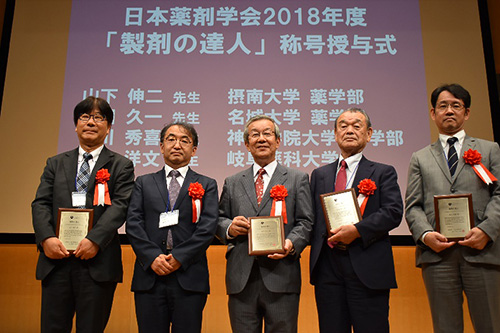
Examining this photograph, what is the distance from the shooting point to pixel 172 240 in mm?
2539

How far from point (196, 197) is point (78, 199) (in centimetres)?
69

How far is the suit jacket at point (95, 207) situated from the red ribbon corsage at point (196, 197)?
0.41 meters

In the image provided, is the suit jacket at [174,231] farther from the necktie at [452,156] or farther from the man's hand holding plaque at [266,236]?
the necktie at [452,156]

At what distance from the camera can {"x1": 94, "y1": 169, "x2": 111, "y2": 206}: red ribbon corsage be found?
2580mm

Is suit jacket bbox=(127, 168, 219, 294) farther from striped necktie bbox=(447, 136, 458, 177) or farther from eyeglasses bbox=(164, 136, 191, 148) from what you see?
striped necktie bbox=(447, 136, 458, 177)

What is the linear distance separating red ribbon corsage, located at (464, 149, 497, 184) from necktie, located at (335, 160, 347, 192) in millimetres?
716

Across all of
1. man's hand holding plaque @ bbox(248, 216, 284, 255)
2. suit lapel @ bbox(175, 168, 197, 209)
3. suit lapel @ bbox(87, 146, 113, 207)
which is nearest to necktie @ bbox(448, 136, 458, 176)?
man's hand holding plaque @ bbox(248, 216, 284, 255)

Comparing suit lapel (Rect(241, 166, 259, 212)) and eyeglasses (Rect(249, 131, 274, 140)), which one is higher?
eyeglasses (Rect(249, 131, 274, 140))

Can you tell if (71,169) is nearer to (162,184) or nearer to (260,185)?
(162,184)

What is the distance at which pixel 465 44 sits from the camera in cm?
437

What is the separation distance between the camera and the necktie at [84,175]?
2635 mm

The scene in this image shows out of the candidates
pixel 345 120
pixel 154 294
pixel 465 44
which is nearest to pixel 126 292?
pixel 154 294

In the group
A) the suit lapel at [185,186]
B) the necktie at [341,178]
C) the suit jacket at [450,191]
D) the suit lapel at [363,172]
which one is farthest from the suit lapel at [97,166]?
the suit jacket at [450,191]

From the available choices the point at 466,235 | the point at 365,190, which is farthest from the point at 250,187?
the point at 466,235
